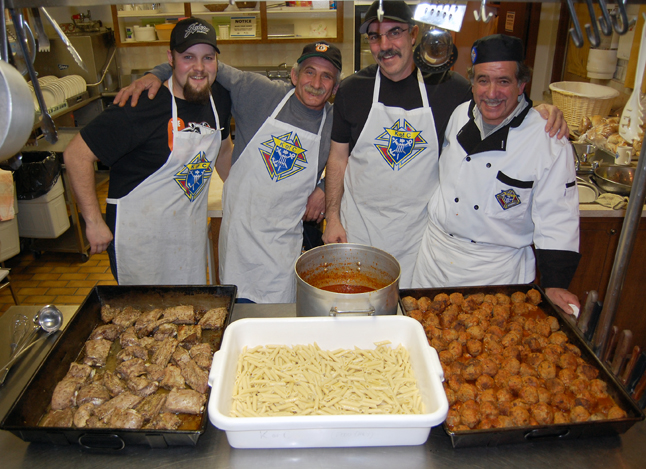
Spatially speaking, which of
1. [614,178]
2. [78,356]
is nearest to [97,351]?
[78,356]

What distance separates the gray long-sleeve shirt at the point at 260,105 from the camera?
2.79 metres

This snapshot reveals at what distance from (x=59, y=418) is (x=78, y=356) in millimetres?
351

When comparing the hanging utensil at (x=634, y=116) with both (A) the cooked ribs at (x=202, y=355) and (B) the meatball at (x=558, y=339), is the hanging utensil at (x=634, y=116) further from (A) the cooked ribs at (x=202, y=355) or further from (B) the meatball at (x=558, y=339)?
(A) the cooked ribs at (x=202, y=355)

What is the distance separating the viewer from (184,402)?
1587 millimetres

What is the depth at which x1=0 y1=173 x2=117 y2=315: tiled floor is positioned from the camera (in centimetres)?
442

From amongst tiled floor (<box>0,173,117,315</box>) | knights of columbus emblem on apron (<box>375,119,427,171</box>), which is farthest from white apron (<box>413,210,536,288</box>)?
tiled floor (<box>0,173,117,315</box>)

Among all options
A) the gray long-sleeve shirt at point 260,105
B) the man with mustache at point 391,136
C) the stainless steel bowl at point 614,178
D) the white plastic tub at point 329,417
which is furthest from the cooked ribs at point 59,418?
the stainless steel bowl at point 614,178

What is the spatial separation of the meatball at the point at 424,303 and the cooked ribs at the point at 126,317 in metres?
1.19

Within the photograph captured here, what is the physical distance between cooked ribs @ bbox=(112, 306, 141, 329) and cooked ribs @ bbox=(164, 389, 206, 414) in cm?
52

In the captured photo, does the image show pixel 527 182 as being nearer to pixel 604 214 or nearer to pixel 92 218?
pixel 604 214

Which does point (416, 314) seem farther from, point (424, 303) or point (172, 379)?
point (172, 379)

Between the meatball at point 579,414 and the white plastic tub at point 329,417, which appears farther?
the meatball at point 579,414

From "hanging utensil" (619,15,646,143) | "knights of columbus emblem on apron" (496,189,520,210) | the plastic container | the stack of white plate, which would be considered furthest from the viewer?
the stack of white plate

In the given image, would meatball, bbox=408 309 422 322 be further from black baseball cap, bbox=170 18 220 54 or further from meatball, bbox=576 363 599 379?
black baseball cap, bbox=170 18 220 54
